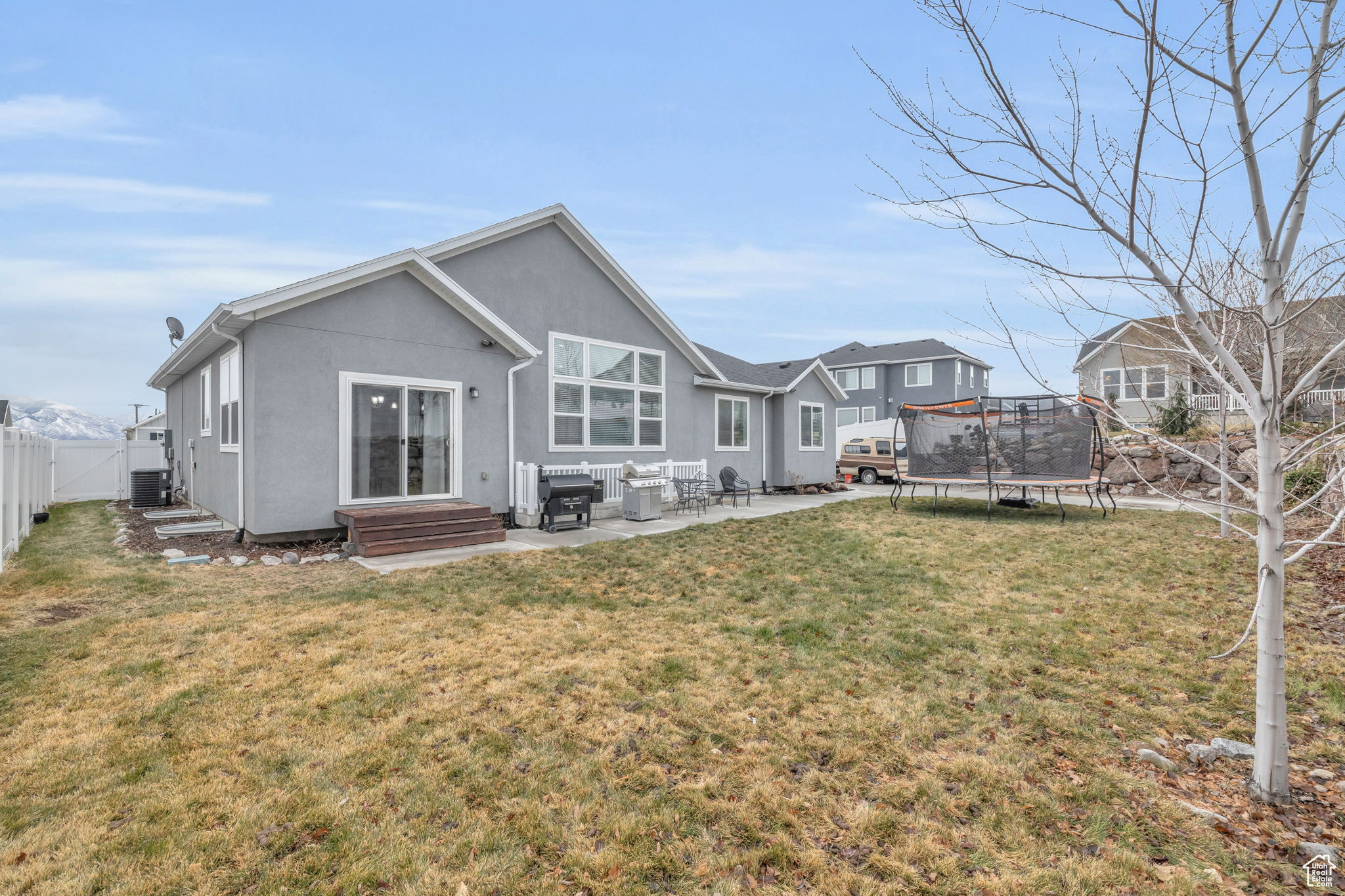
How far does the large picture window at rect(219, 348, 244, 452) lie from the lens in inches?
305

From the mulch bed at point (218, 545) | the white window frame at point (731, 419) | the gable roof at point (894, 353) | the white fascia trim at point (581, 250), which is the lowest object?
the mulch bed at point (218, 545)

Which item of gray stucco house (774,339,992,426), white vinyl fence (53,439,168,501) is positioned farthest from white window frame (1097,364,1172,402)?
white vinyl fence (53,439,168,501)

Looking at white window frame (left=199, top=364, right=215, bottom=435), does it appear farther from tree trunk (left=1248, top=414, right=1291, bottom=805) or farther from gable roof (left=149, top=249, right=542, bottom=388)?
tree trunk (left=1248, top=414, right=1291, bottom=805)

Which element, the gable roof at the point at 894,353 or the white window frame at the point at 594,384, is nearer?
the white window frame at the point at 594,384

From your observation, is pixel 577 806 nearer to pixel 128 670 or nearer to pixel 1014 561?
pixel 128 670

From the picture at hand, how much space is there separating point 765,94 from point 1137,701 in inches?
301

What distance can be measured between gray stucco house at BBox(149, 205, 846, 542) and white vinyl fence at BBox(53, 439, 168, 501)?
82.5 inches

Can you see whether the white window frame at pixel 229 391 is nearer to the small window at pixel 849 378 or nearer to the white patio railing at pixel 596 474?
the white patio railing at pixel 596 474

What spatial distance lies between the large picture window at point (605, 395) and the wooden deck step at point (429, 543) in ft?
9.33

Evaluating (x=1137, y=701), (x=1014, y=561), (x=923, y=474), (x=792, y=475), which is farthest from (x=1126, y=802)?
(x=792, y=475)

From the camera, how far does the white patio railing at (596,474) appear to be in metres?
9.55

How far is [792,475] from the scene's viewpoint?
15711mm

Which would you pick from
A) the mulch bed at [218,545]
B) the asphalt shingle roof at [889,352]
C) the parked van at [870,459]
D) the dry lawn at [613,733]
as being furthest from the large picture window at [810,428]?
Answer: the asphalt shingle roof at [889,352]

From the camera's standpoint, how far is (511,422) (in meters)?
9.44
